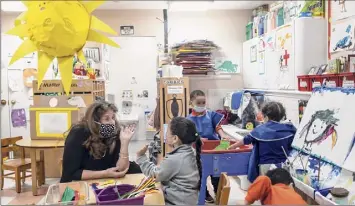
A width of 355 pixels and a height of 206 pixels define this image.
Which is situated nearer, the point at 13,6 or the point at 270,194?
the point at 13,6

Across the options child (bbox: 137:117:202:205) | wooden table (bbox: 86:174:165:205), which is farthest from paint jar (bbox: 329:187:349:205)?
wooden table (bbox: 86:174:165:205)

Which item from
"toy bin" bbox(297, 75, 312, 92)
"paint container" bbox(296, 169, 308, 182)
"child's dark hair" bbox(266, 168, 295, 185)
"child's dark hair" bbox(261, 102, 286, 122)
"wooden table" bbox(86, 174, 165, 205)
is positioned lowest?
"paint container" bbox(296, 169, 308, 182)

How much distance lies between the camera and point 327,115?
211cm

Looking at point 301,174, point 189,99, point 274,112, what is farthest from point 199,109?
point 301,174

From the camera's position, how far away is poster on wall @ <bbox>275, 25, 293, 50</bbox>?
2.95 m

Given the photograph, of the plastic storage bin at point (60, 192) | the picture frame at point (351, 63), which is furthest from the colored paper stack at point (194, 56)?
the plastic storage bin at point (60, 192)

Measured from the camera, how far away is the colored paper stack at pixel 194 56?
238 cm

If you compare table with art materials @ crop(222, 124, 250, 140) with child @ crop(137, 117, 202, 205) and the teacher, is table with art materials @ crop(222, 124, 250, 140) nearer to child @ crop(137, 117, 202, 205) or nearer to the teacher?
child @ crop(137, 117, 202, 205)

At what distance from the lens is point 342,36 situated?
254cm

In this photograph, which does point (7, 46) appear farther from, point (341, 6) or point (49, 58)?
point (341, 6)

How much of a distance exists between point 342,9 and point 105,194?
210cm

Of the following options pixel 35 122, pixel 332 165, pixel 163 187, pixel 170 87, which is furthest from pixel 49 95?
pixel 332 165

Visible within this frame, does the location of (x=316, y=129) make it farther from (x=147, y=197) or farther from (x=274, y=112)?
(x=147, y=197)

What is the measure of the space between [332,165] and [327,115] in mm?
338
